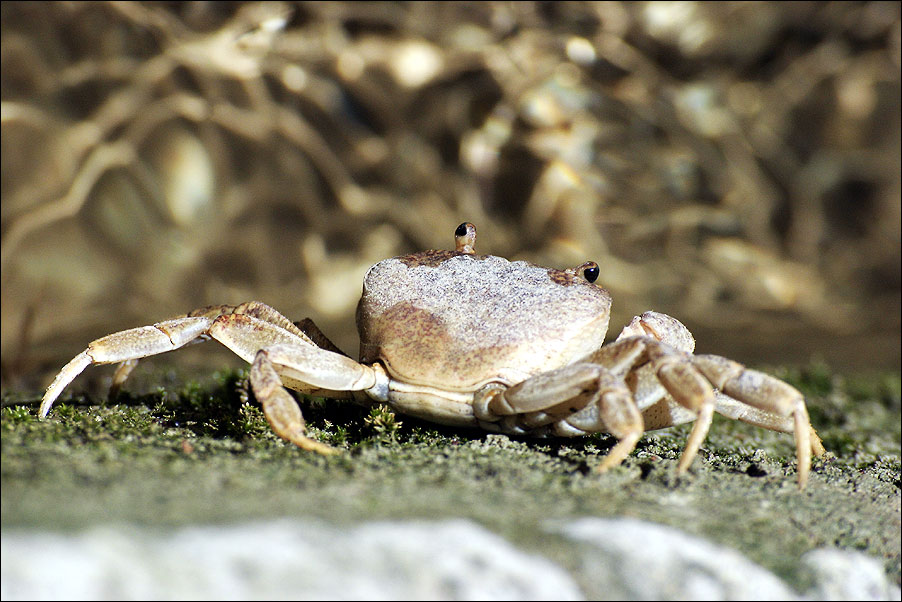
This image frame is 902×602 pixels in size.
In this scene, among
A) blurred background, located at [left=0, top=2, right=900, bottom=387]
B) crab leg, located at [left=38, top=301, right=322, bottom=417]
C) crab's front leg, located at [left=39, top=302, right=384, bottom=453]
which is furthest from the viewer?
blurred background, located at [left=0, top=2, right=900, bottom=387]

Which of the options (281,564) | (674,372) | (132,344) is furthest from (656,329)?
(132,344)

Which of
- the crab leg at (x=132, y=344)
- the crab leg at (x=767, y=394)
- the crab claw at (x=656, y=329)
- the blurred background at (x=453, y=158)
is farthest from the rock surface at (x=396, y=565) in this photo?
the blurred background at (x=453, y=158)

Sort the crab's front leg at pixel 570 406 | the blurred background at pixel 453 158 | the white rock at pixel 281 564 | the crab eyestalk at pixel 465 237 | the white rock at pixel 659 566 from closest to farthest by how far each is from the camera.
A: the white rock at pixel 281 564, the white rock at pixel 659 566, the crab's front leg at pixel 570 406, the crab eyestalk at pixel 465 237, the blurred background at pixel 453 158

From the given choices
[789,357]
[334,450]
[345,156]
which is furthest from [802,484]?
[345,156]

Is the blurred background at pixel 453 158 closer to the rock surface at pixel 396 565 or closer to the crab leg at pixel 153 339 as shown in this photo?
the crab leg at pixel 153 339

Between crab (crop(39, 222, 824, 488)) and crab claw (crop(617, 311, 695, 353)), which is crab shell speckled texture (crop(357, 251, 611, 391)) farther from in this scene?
crab claw (crop(617, 311, 695, 353))

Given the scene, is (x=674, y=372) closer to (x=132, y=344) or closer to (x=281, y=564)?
(x=281, y=564)

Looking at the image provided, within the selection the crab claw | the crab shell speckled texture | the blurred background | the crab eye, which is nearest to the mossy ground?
the crab shell speckled texture
